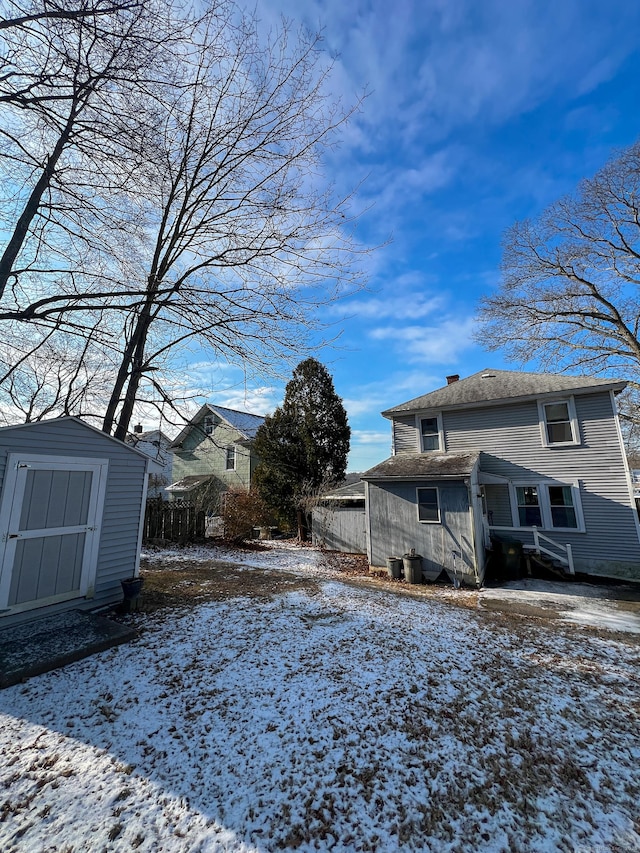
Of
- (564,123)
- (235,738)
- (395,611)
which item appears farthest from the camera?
(564,123)

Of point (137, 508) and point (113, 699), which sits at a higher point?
point (137, 508)

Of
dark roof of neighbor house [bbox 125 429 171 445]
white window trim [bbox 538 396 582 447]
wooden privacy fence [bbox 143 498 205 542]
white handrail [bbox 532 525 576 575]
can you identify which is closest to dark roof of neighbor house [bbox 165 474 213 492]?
dark roof of neighbor house [bbox 125 429 171 445]

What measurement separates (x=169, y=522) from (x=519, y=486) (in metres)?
13.3

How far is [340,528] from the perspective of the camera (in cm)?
1482

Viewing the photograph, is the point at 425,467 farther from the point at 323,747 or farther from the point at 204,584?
the point at 323,747

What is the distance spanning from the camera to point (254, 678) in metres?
4.05

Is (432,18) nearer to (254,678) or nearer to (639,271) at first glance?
(254,678)

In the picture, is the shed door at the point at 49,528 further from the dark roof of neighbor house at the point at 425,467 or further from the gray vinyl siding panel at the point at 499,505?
the gray vinyl siding panel at the point at 499,505

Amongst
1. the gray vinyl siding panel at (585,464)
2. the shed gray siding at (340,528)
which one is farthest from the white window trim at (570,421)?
the shed gray siding at (340,528)

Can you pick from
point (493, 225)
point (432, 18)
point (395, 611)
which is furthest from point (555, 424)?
point (432, 18)

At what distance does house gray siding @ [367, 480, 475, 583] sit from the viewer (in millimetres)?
9938

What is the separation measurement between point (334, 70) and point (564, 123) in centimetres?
638

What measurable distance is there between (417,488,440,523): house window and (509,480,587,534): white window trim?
134 inches

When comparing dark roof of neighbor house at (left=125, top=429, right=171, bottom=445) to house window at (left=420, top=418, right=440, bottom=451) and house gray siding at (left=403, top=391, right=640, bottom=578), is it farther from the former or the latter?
house gray siding at (left=403, top=391, right=640, bottom=578)
